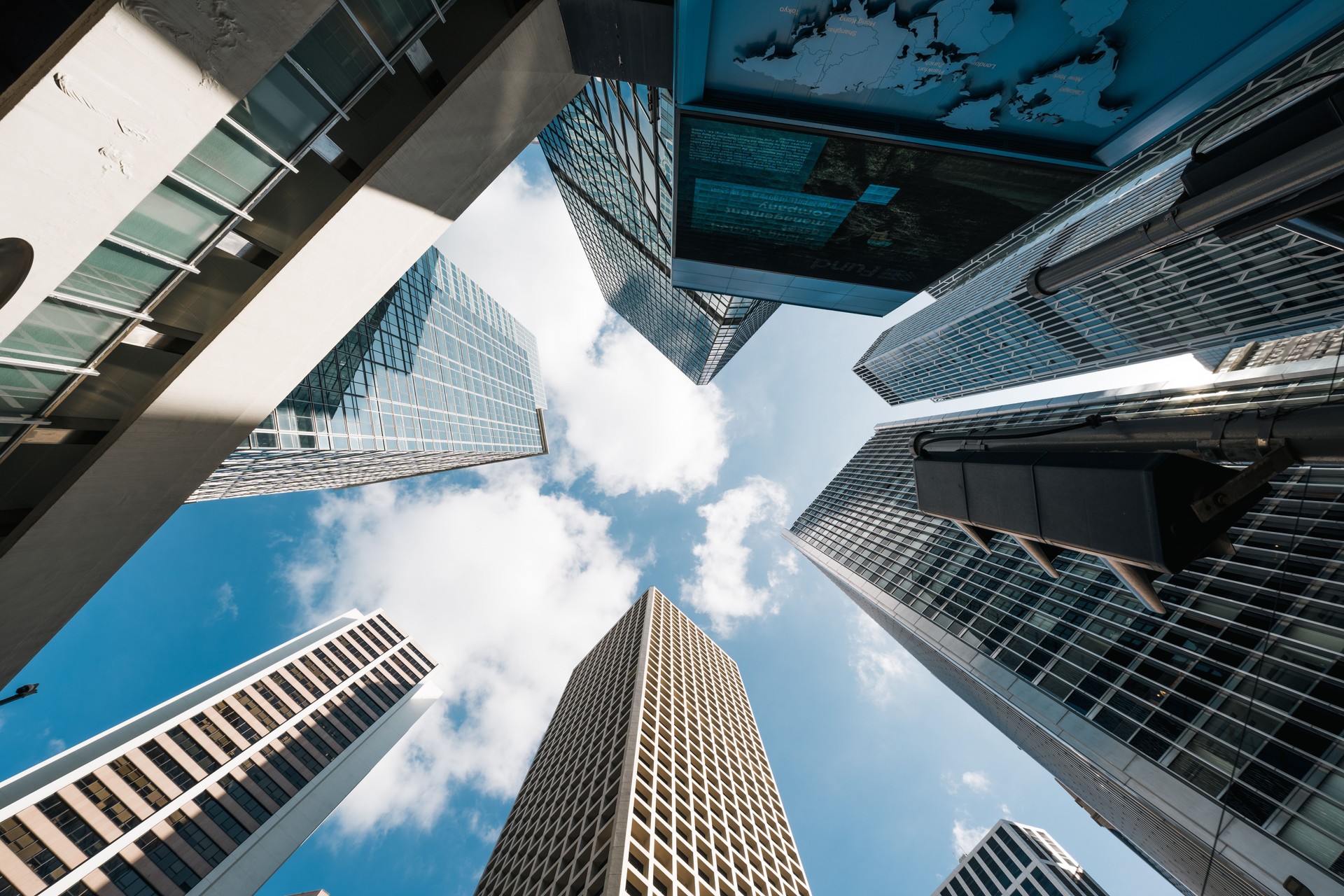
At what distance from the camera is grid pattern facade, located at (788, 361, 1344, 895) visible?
62.6 feet

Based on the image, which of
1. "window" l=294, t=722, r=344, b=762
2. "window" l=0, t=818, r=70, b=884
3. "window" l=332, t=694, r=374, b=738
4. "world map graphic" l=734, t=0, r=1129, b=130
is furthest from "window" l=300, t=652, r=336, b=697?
"world map graphic" l=734, t=0, r=1129, b=130

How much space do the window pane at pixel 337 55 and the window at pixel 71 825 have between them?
75.7 meters

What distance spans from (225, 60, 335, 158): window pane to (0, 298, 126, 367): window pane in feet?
13.1

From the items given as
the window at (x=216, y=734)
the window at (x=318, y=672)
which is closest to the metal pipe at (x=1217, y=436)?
the window at (x=216, y=734)

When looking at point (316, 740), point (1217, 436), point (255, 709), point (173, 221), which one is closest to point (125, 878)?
point (255, 709)

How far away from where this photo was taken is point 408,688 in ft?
303

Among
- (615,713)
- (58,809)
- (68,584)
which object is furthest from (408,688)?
(68,584)

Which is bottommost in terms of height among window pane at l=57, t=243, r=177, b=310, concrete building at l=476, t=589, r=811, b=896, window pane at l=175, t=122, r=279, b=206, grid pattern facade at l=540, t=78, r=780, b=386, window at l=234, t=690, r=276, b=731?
window at l=234, t=690, r=276, b=731

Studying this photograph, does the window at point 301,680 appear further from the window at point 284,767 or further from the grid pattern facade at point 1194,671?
the grid pattern facade at point 1194,671

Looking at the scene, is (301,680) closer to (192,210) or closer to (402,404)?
(402,404)

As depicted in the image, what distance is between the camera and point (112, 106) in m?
5.89

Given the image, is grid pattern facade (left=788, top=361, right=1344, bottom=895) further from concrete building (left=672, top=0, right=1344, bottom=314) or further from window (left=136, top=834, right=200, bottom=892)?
window (left=136, top=834, right=200, bottom=892)

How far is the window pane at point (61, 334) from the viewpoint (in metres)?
6.90

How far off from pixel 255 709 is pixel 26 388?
85850 mm
